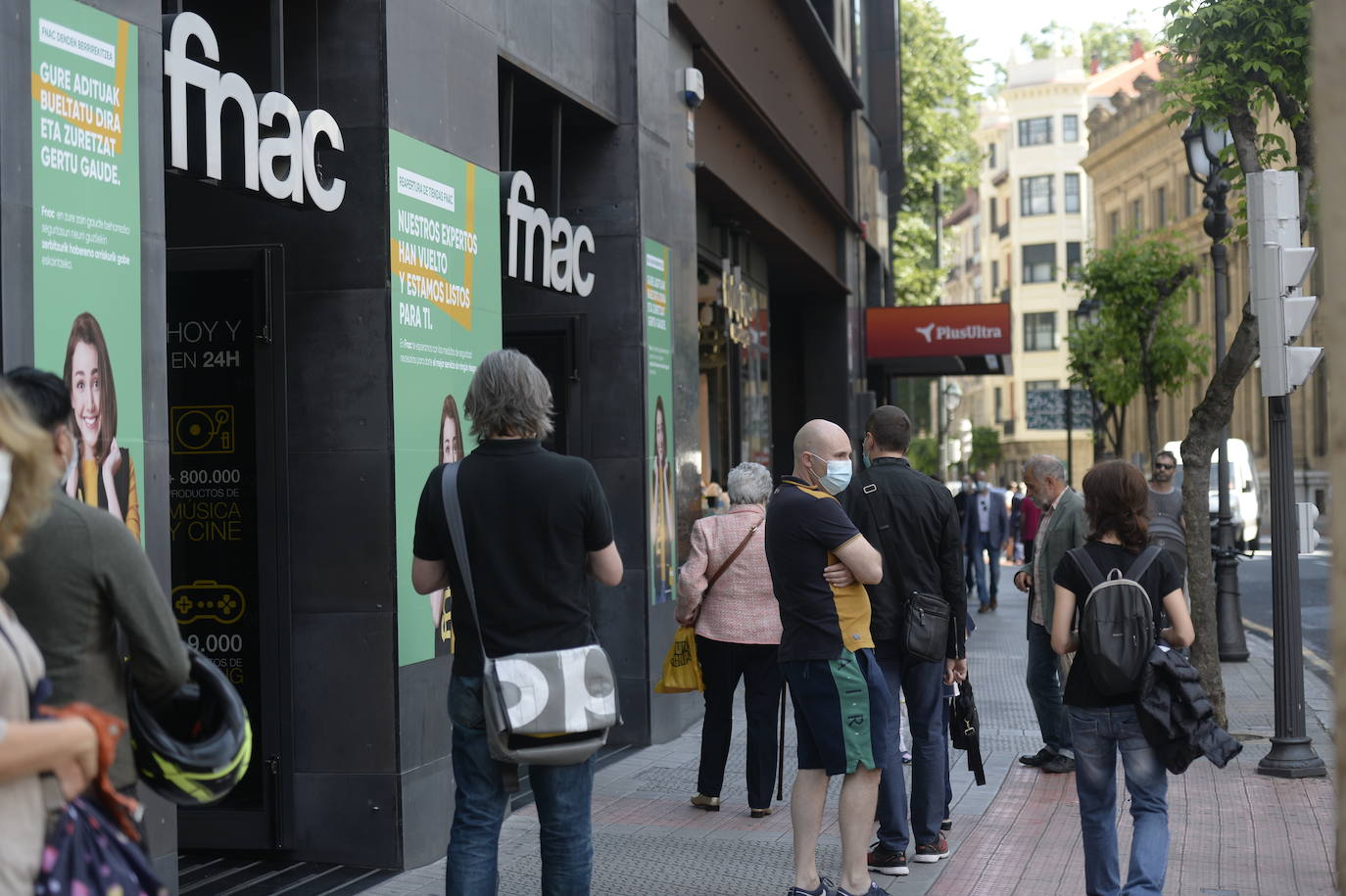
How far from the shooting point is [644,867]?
7.27m

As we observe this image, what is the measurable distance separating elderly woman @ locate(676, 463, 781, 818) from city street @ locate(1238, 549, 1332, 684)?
22.1 feet

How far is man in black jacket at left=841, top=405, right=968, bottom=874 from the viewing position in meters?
7.09

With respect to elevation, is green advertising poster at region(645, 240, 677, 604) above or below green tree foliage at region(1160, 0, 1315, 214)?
below

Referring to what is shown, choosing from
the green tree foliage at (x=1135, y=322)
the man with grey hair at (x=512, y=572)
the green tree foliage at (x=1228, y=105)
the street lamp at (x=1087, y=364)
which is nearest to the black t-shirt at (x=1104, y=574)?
the man with grey hair at (x=512, y=572)

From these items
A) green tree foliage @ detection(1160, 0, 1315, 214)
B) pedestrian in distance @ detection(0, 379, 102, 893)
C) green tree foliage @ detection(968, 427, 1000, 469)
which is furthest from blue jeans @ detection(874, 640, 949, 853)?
green tree foliage @ detection(968, 427, 1000, 469)

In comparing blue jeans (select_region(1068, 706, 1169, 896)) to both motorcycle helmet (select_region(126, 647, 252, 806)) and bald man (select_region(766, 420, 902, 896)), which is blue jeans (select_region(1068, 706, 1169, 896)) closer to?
bald man (select_region(766, 420, 902, 896))

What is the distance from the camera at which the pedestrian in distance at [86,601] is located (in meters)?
3.19

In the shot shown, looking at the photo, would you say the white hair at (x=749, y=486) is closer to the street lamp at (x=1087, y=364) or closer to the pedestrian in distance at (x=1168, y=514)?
the pedestrian in distance at (x=1168, y=514)

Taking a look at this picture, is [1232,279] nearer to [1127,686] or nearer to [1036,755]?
[1036,755]

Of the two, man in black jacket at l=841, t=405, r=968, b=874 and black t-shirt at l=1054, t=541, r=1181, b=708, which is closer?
black t-shirt at l=1054, t=541, r=1181, b=708

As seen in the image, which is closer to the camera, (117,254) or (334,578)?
(117,254)

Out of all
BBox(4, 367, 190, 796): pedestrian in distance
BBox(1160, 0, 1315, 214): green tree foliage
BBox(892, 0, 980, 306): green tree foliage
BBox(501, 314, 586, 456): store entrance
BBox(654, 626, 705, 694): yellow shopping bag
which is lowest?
BBox(654, 626, 705, 694): yellow shopping bag

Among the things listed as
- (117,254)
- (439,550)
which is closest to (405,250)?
(117,254)

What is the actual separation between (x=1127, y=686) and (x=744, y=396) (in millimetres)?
12344
